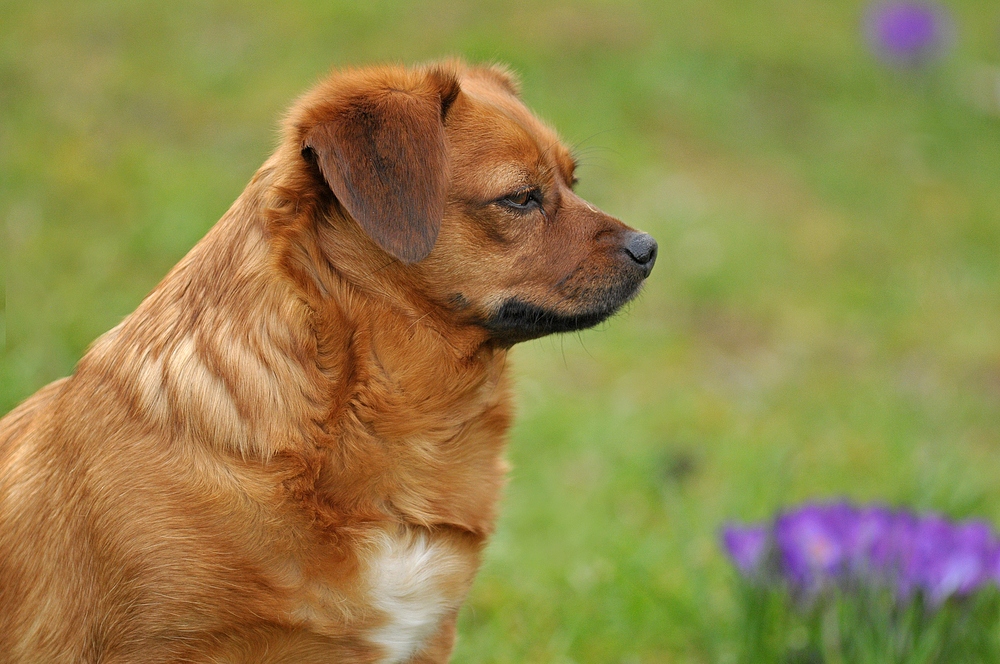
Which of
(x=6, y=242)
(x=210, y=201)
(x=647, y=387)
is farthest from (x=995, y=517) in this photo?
(x=6, y=242)

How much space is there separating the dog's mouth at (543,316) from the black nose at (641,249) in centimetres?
5

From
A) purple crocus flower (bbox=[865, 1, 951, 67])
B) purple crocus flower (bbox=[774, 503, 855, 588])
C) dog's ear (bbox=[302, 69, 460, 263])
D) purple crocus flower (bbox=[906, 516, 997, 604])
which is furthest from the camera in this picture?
purple crocus flower (bbox=[865, 1, 951, 67])

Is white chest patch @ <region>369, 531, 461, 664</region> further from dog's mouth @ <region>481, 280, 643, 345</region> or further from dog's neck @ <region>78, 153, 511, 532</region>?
dog's mouth @ <region>481, 280, 643, 345</region>

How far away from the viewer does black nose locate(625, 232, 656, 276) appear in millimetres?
2779

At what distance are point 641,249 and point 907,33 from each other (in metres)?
7.67

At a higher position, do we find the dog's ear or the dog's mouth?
the dog's ear

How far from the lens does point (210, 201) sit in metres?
5.56

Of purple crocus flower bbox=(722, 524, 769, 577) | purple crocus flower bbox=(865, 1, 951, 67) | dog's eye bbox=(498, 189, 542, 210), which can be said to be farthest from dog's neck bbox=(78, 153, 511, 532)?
purple crocus flower bbox=(865, 1, 951, 67)

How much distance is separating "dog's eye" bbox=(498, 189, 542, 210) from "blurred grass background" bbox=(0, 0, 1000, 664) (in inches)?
26.8

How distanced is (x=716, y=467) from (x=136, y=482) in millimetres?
3159

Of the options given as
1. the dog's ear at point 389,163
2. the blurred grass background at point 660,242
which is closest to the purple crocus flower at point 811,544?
the blurred grass background at point 660,242

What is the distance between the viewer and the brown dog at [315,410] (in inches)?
88.5

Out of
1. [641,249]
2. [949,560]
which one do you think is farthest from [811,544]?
[641,249]

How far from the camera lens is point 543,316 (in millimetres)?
2668
